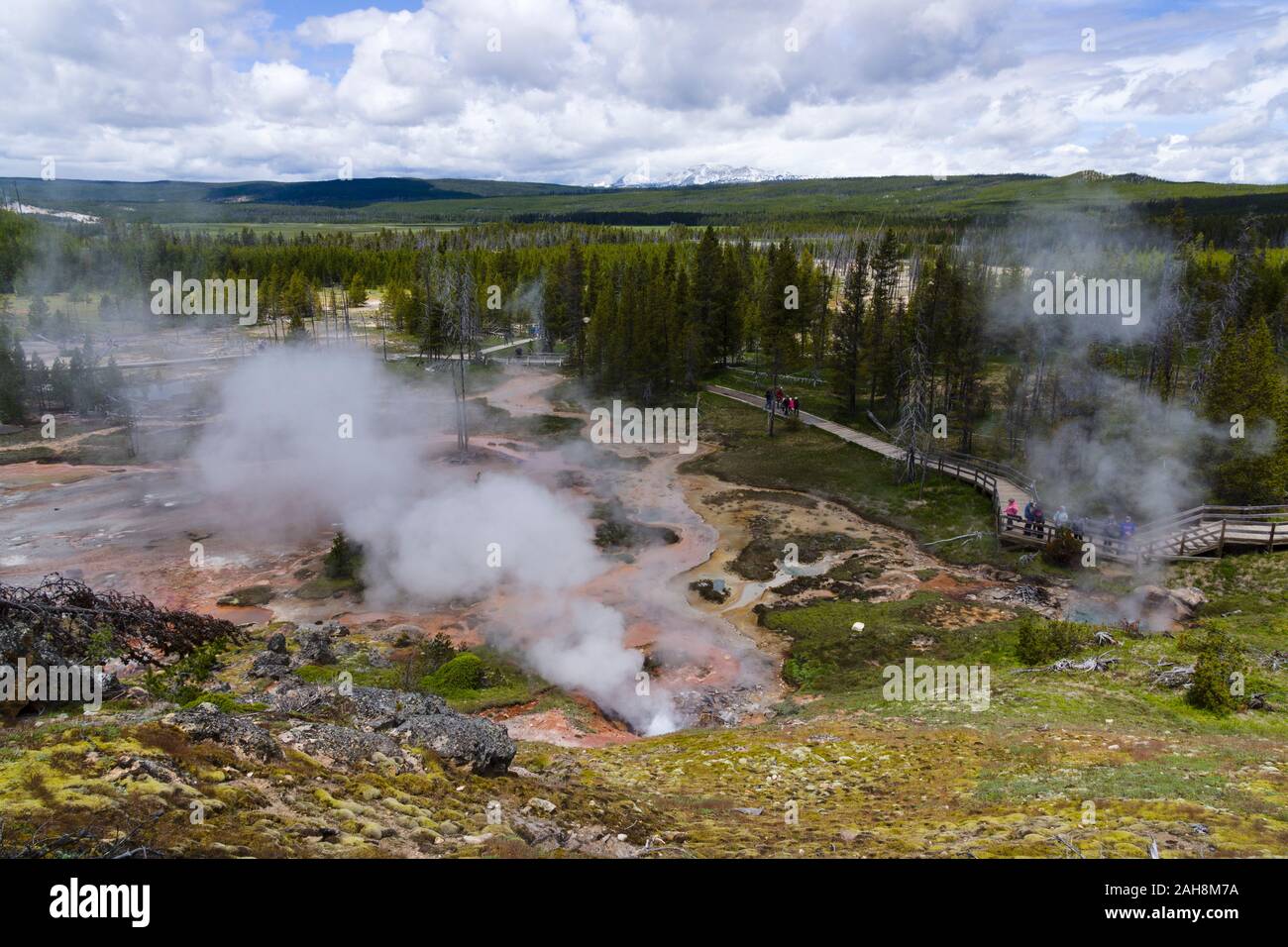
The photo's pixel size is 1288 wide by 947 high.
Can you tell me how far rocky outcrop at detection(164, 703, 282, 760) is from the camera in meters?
9.35

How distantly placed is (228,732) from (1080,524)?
3078cm

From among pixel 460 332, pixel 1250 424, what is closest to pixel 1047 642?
pixel 1250 424

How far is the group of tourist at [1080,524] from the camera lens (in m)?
28.8

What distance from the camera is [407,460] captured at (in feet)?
151

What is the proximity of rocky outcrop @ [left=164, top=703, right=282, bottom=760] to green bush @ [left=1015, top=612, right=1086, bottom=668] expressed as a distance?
19.2 meters

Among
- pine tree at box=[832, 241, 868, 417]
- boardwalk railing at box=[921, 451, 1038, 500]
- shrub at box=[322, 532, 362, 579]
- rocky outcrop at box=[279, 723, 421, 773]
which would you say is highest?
pine tree at box=[832, 241, 868, 417]

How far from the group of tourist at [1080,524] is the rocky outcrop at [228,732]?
95.8 ft

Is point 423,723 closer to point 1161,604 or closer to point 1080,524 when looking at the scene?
point 1161,604

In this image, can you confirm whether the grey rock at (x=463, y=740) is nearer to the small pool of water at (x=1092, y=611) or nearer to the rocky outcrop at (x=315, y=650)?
the rocky outcrop at (x=315, y=650)

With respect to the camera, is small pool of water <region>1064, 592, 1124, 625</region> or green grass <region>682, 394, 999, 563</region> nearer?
small pool of water <region>1064, 592, 1124, 625</region>

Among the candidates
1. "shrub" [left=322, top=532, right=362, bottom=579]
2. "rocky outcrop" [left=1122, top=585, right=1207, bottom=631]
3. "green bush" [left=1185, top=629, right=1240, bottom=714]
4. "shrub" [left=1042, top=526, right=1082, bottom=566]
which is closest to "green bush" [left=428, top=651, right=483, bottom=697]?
"shrub" [left=322, top=532, right=362, bottom=579]

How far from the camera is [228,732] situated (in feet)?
31.4

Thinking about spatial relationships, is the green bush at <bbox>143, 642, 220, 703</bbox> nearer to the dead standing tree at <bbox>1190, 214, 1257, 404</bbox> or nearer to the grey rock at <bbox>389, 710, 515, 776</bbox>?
the grey rock at <bbox>389, 710, 515, 776</bbox>
